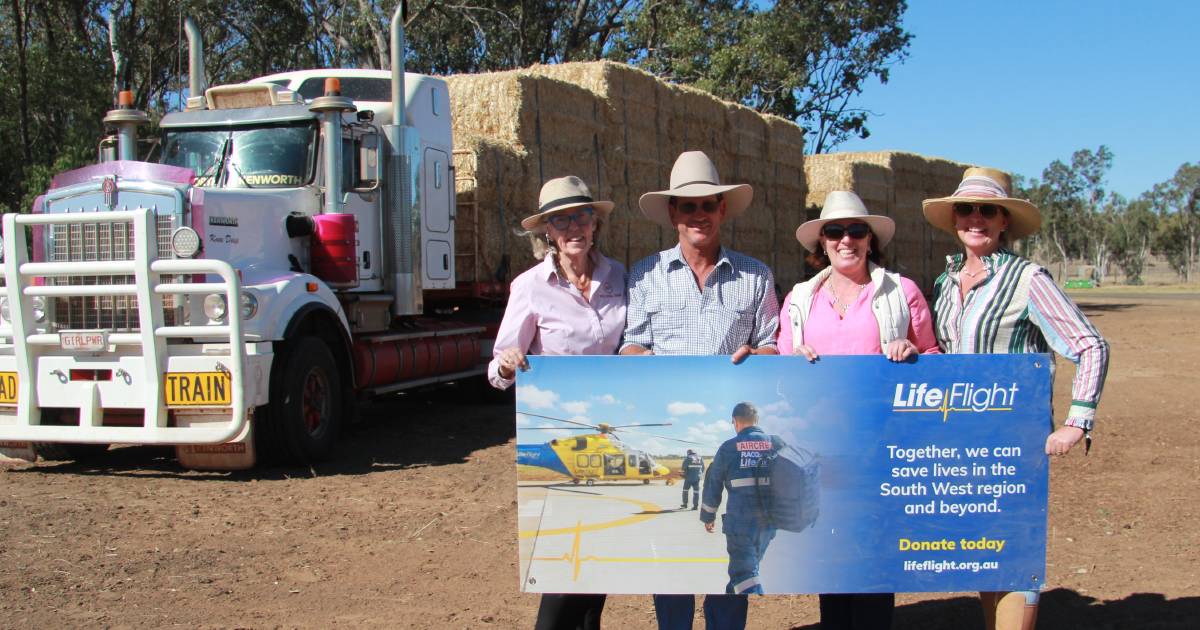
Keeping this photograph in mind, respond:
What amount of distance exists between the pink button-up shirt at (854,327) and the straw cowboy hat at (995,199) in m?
0.39

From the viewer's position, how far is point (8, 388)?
A: 752 centimetres

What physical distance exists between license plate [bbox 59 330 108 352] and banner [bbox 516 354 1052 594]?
5.20 metres

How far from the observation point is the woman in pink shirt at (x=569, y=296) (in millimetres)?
3766

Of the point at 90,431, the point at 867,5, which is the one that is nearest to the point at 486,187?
the point at 90,431

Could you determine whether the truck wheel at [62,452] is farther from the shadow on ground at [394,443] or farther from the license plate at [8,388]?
the license plate at [8,388]

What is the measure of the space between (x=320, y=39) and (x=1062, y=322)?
28437 millimetres

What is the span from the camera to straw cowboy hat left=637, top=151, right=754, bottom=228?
143 inches

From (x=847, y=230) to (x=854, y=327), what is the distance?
36 cm

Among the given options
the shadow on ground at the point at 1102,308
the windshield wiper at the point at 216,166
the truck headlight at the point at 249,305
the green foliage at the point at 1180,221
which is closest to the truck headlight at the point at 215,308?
the truck headlight at the point at 249,305

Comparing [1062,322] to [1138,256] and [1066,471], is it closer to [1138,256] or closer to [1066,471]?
[1066,471]

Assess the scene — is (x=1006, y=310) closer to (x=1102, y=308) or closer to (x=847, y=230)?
(x=847, y=230)

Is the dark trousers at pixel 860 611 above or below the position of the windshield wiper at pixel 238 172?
below

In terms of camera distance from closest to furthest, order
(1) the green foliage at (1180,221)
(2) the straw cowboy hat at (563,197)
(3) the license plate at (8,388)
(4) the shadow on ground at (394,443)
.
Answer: (2) the straw cowboy hat at (563,197) < (3) the license plate at (8,388) < (4) the shadow on ground at (394,443) < (1) the green foliage at (1180,221)

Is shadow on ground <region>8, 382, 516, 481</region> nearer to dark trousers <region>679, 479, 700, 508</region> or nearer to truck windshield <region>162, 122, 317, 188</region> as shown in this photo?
truck windshield <region>162, 122, 317, 188</region>
